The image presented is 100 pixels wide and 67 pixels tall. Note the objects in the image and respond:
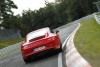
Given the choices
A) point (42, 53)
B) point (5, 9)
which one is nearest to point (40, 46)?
point (42, 53)

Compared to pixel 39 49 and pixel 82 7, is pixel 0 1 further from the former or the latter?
pixel 39 49

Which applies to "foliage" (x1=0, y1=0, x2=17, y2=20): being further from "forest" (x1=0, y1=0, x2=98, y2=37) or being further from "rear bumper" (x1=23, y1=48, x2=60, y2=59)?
"rear bumper" (x1=23, y1=48, x2=60, y2=59)

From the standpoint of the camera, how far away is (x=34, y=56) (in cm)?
1572

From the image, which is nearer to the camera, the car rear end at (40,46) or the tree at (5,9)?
the car rear end at (40,46)

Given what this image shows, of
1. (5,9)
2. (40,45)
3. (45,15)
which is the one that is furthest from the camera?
(45,15)

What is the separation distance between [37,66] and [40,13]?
109611 millimetres

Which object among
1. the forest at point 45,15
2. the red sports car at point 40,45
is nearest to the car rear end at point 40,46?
the red sports car at point 40,45

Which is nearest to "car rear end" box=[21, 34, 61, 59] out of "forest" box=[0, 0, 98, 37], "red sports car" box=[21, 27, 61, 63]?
"red sports car" box=[21, 27, 61, 63]

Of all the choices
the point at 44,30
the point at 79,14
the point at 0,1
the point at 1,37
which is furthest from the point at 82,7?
the point at 44,30

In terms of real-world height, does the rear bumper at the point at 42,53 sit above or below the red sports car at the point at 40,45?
below

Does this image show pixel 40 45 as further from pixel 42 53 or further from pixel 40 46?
pixel 42 53

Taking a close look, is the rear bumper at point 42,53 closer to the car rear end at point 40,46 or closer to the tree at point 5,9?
the car rear end at point 40,46

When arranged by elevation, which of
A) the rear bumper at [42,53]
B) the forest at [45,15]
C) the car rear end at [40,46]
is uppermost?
the car rear end at [40,46]

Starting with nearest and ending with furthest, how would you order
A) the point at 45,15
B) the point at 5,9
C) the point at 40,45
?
the point at 40,45 → the point at 5,9 → the point at 45,15
